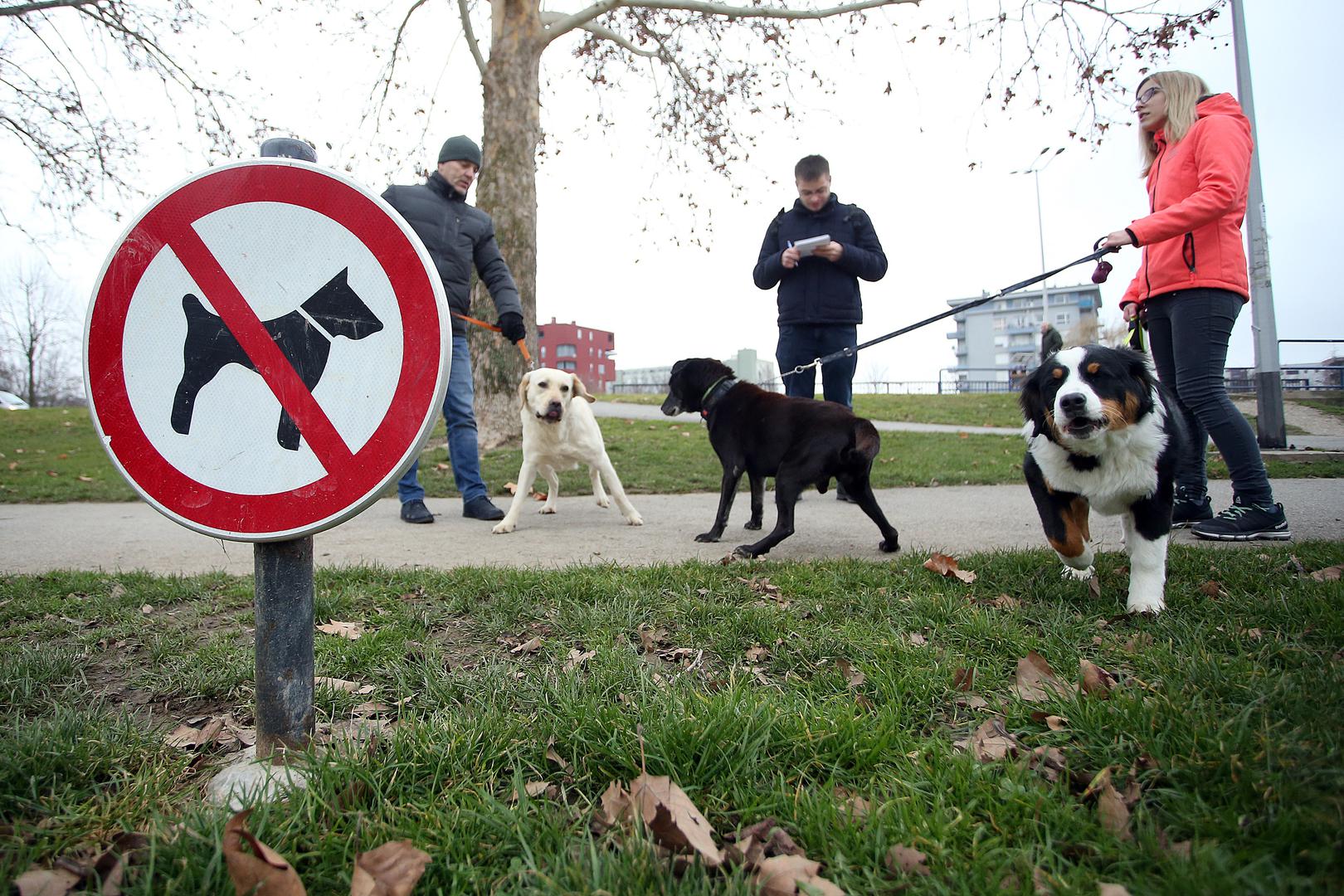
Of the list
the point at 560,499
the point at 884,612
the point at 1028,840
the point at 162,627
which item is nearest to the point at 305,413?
the point at 1028,840

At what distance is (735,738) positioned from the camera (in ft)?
5.68

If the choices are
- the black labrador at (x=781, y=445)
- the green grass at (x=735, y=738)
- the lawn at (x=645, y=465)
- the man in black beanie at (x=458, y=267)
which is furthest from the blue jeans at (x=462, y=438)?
the green grass at (x=735, y=738)

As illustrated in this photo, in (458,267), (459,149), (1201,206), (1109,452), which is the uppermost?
(459,149)

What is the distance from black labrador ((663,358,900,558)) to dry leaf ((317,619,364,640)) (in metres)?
2.01

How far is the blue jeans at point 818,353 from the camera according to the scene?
19.9ft

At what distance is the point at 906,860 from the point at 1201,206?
3.88 metres

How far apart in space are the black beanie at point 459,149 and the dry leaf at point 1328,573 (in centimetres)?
572

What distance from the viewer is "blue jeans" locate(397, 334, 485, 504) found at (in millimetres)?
5891

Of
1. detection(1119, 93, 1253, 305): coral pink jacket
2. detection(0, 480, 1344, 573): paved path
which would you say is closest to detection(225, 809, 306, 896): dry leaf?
detection(0, 480, 1344, 573): paved path

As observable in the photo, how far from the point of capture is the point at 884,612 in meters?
2.82

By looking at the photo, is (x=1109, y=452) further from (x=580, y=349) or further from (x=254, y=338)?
(x=580, y=349)

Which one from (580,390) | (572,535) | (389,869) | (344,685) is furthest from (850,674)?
(580,390)

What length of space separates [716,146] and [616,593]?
12199 millimetres

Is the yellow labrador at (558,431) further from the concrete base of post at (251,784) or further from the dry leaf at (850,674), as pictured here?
the concrete base of post at (251,784)
